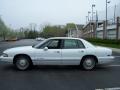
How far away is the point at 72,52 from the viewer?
11.5m

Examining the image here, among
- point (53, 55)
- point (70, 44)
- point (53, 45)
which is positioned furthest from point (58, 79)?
point (70, 44)

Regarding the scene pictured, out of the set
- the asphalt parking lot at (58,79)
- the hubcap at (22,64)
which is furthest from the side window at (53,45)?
the hubcap at (22,64)

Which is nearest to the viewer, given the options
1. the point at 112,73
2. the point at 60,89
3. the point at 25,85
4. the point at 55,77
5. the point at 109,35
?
the point at 60,89

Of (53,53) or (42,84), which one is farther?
(53,53)

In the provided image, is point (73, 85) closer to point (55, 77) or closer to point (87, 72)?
point (55, 77)

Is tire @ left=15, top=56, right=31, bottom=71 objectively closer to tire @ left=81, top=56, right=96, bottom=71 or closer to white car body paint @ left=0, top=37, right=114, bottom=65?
white car body paint @ left=0, top=37, right=114, bottom=65

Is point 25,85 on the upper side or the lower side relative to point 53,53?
lower

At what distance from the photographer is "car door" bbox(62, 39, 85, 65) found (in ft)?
37.5

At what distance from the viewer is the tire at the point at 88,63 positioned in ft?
38.0

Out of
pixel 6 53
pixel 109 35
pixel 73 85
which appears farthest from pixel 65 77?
pixel 109 35

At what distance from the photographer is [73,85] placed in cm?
827

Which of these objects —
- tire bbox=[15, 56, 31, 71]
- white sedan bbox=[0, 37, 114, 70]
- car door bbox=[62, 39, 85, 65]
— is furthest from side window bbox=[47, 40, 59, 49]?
tire bbox=[15, 56, 31, 71]

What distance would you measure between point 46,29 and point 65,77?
451ft

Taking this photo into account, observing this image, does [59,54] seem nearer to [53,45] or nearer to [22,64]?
[53,45]
